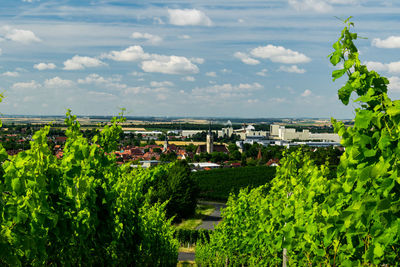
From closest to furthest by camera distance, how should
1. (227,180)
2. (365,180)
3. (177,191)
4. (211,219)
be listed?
1. (365,180)
2. (177,191)
3. (211,219)
4. (227,180)

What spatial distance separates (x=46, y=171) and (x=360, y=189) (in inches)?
96.7

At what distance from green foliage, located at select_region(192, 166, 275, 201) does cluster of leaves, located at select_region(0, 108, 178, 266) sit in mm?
37386

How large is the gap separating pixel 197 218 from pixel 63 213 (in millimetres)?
31580

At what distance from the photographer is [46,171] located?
3.09 m

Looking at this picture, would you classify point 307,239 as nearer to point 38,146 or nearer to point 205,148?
point 38,146

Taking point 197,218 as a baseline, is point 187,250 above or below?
above

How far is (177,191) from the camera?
31.0 m

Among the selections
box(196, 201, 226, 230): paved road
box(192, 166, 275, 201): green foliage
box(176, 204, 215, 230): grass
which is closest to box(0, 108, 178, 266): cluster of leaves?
box(196, 201, 226, 230): paved road

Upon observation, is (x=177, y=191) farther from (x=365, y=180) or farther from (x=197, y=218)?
(x=365, y=180)

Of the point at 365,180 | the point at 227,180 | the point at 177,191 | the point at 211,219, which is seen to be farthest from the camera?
the point at 227,180

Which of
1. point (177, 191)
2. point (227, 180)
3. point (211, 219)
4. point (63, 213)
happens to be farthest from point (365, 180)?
point (227, 180)

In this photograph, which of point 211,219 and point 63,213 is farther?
point 211,219

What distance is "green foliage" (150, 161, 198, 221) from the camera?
30.3 metres

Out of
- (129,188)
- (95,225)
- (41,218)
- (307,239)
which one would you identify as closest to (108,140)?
(129,188)
